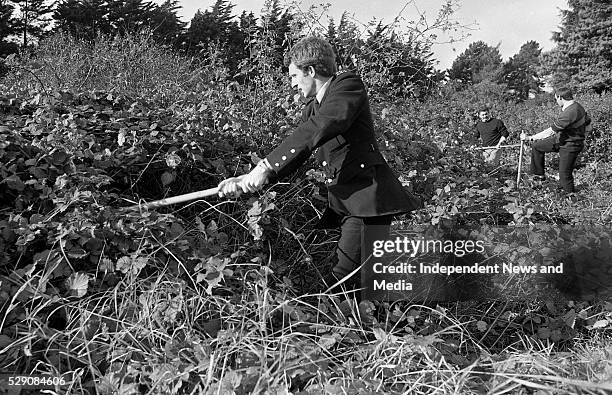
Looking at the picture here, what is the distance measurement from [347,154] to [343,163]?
0.16 feet

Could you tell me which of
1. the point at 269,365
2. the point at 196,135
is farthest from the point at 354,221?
the point at 196,135

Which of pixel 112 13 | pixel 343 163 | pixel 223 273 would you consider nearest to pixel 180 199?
pixel 223 273

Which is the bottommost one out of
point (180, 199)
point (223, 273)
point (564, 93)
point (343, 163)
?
point (223, 273)

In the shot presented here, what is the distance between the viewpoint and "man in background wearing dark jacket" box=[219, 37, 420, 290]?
8.65ft

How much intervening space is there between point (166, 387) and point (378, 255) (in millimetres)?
1314

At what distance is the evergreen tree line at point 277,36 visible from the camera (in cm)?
487

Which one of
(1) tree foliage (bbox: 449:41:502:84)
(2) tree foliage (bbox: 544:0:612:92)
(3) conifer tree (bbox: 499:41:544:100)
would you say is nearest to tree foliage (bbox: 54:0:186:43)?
(2) tree foliage (bbox: 544:0:612:92)

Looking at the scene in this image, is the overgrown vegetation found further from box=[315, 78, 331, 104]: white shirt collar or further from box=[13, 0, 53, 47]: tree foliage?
box=[13, 0, 53, 47]: tree foliage

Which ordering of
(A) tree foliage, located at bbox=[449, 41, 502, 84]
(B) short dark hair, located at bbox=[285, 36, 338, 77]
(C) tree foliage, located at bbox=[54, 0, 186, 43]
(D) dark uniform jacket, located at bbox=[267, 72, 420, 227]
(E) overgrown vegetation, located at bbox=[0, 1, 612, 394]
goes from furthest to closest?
(A) tree foliage, located at bbox=[449, 41, 502, 84] → (C) tree foliage, located at bbox=[54, 0, 186, 43] → (B) short dark hair, located at bbox=[285, 36, 338, 77] → (D) dark uniform jacket, located at bbox=[267, 72, 420, 227] → (E) overgrown vegetation, located at bbox=[0, 1, 612, 394]

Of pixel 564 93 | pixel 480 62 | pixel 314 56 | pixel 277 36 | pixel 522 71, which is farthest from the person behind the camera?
pixel 522 71

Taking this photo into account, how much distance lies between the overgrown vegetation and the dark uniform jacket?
16.2 inches

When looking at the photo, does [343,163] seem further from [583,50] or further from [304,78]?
[583,50]

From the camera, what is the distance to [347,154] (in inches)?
109

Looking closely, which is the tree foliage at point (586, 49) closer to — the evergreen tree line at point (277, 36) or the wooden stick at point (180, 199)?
the evergreen tree line at point (277, 36)
